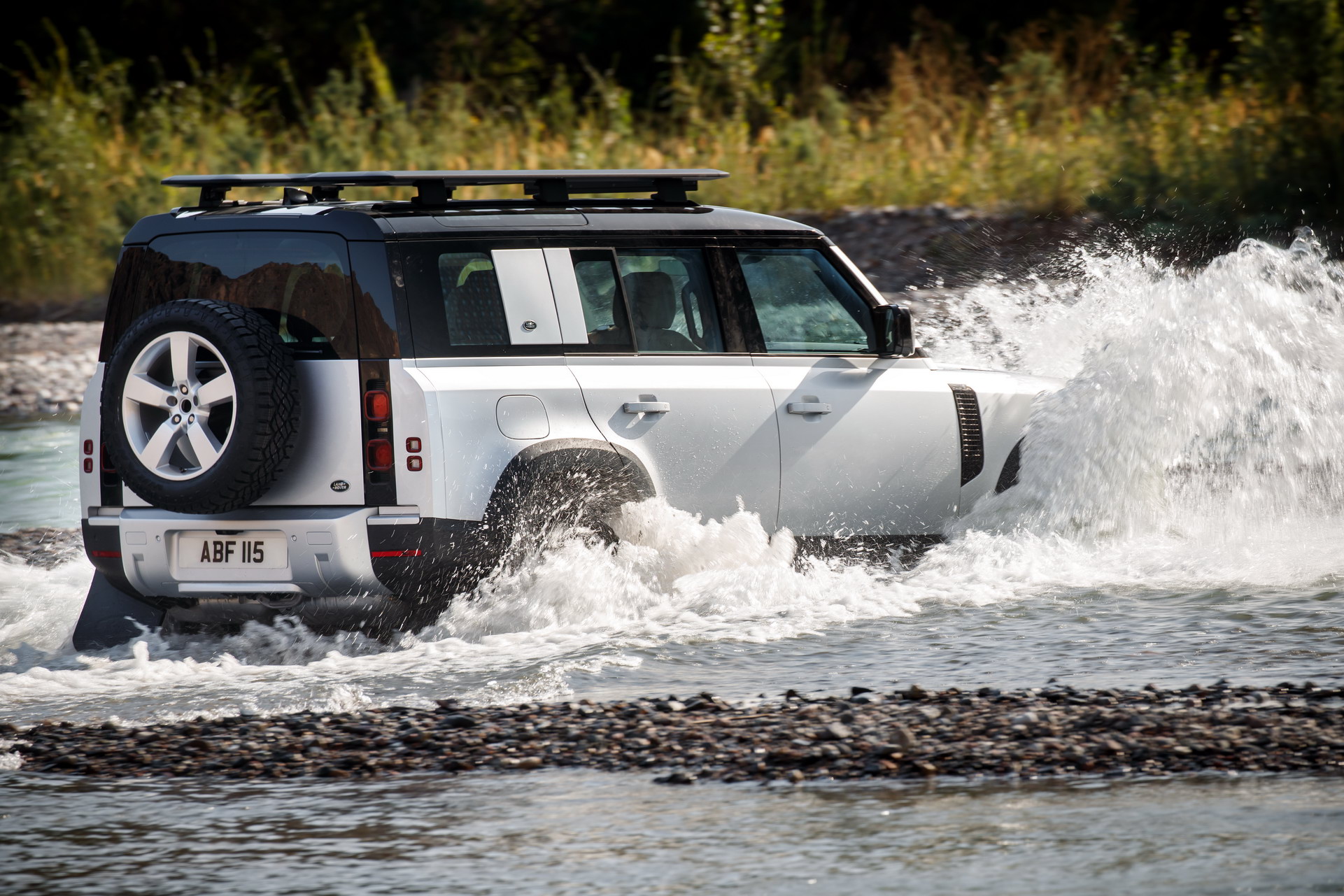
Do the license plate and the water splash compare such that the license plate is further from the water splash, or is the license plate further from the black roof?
the water splash

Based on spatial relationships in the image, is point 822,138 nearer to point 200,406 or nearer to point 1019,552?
point 1019,552

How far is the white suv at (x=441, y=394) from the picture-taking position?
729 centimetres

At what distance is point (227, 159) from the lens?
22.8 m

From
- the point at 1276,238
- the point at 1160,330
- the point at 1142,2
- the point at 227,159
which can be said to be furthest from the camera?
the point at 1142,2

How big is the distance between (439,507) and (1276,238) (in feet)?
44.1

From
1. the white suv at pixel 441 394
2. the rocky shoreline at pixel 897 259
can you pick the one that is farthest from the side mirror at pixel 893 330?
the rocky shoreline at pixel 897 259

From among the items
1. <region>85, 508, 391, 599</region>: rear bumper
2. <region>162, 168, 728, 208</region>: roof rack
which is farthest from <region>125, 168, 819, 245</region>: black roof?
<region>85, 508, 391, 599</region>: rear bumper

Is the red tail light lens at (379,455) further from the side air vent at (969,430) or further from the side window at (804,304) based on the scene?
the side air vent at (969,430)

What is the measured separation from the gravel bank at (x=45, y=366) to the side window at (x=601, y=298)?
1182 cm

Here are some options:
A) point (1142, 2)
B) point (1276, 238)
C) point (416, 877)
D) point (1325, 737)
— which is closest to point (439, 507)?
point (416, 877)

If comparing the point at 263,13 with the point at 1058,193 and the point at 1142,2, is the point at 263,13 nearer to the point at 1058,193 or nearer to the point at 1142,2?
the point at 1142,2

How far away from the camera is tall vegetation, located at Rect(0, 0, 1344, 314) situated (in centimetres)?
1980

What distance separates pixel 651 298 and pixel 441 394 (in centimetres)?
122

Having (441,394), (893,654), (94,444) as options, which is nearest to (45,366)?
(94,444)
